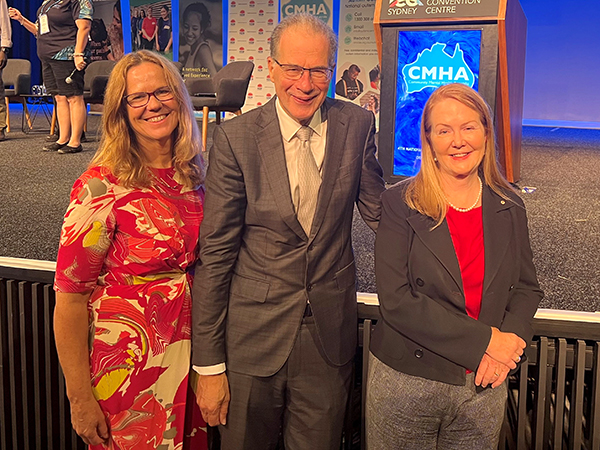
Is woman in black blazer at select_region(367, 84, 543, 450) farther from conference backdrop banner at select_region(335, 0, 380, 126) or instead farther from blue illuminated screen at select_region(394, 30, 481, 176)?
conference backdrop banner at select_region(335, 0, 380, 126)

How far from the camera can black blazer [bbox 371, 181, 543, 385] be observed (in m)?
1.44

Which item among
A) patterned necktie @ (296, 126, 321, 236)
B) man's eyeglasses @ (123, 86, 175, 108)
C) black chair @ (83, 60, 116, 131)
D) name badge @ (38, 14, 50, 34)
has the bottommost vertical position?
patterned necktie @ (296, 126, 321, 236)

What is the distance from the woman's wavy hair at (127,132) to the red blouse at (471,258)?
71 cm

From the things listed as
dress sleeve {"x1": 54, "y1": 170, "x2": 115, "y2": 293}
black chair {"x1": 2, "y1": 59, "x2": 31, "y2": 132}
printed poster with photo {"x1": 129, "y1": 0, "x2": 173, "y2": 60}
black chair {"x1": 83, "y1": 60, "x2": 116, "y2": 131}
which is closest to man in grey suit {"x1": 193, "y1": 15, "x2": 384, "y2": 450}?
dress sleeve {"x1": 54, "y1": 170, "x2": 115, "y2": 293}

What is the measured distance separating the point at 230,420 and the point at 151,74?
0.91 meters

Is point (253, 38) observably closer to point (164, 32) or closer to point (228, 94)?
point (164, 32)

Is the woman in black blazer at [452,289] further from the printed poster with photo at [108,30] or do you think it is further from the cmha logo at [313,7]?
the printed poster with photo at [108,30]

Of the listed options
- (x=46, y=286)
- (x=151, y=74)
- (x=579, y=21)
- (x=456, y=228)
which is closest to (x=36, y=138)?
(x=46, y=286)

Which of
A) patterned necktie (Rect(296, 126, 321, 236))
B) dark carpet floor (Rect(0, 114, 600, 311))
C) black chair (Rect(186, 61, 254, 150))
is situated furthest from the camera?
black chair (Rect(186, 61, 254, 150))

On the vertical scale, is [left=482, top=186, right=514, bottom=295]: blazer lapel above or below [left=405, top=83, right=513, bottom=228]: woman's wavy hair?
below

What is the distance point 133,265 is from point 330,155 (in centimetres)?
57

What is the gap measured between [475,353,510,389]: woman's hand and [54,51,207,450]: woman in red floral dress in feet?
2.48

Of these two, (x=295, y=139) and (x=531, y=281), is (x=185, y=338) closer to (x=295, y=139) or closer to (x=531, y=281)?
(x=295, y=139)

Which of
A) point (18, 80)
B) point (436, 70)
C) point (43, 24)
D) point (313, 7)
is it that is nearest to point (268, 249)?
point (436, 70)
